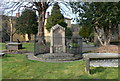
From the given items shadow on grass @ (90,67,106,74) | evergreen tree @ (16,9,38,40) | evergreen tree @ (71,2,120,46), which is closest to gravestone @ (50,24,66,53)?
evergreen tree @ (71,2,120,46)

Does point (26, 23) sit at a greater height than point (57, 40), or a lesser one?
greater

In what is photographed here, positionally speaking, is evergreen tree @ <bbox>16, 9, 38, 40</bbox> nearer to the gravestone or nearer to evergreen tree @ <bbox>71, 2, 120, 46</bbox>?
evergreen tree @ <bbox>71, 2, 120, 46</bbox>

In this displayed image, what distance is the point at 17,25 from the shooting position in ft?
111

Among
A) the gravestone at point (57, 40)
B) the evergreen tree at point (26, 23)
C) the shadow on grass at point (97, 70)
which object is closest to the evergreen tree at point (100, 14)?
the gravestone at point (57, 40)

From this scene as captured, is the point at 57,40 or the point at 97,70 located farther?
the point at 57,40

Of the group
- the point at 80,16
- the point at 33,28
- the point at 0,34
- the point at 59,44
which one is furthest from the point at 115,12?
the point at 0,34

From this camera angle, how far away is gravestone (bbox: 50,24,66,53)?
12.1m

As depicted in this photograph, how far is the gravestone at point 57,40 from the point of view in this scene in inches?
474

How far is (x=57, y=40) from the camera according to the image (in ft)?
39.9

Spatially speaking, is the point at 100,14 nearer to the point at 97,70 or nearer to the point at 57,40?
the point at 57,40

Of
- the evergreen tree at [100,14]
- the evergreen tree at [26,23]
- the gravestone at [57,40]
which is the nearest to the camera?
the evergreen tree at [100,14]

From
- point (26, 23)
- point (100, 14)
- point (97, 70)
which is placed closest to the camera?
point (97, 70)

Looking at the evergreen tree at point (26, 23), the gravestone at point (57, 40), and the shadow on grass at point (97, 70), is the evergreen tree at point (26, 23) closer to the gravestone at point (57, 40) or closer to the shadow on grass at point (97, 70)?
the gravestone at point (57, 40)

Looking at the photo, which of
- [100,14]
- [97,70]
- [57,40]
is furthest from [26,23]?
[97,70]
